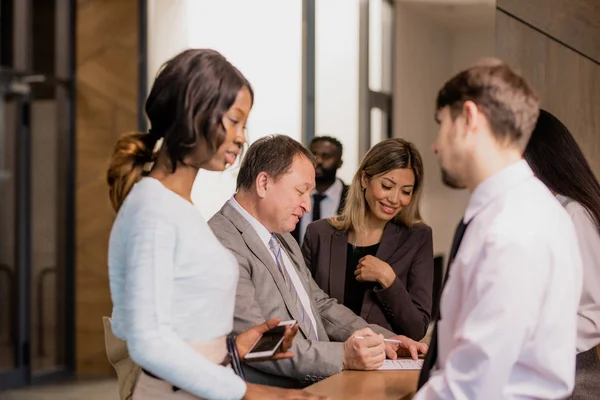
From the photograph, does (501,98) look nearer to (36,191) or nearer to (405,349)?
(405,349)

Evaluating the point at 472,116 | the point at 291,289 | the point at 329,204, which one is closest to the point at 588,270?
the point at 291,289

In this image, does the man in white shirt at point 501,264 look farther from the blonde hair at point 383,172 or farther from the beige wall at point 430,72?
the beige wall at point 430,72

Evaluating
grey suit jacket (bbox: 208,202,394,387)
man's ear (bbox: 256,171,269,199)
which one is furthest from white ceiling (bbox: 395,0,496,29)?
grey suit jacket (bbox: 208,202,394,387)

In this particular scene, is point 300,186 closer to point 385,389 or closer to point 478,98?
point 385,389

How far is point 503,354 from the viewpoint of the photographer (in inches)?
64.7

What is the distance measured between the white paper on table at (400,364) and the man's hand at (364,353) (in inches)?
1.5

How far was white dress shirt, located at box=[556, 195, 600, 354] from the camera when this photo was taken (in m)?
2.62

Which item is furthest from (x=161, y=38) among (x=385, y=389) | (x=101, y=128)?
(x=385, y=389)

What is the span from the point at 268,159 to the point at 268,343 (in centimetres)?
79

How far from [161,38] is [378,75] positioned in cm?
231

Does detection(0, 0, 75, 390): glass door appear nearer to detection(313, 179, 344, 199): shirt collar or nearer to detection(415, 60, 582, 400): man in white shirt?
detection(313, 179, 344, 199): shirt collar

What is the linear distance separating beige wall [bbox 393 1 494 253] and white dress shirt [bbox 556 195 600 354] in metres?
6.29

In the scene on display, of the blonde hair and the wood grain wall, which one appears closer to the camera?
the blonde hair

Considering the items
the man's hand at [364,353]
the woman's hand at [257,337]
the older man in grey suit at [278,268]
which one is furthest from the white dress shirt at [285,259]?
the woman's hand at [257,337]
